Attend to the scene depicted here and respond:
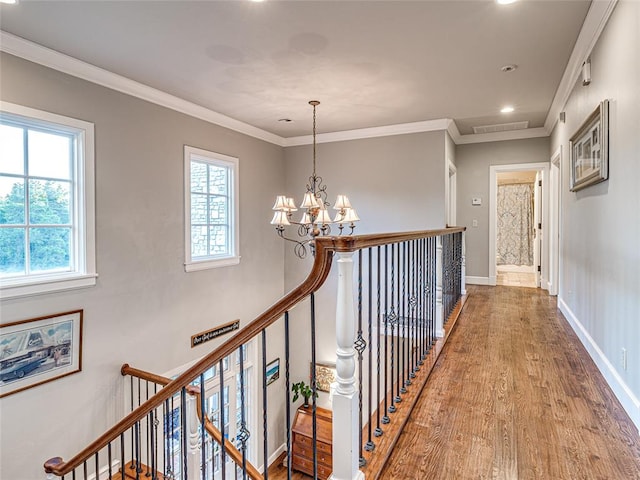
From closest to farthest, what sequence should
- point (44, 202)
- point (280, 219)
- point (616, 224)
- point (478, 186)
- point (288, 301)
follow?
point (288, 301) → point (616, 224) → point (44, 202) → point (280, 219) → point (478, 186)

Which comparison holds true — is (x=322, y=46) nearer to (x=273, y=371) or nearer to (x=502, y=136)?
(x=502, y=136)

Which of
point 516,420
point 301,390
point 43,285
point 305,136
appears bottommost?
point 301,390

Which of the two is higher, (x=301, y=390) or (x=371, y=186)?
(x=371, y=186)

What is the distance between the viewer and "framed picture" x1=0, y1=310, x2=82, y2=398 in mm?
2681

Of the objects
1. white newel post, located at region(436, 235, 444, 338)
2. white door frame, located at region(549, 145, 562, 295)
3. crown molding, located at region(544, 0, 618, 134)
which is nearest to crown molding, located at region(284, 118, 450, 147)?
crown molding, located at region(544, 0, 618, 134)

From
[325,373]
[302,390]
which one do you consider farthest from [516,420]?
[302,390]

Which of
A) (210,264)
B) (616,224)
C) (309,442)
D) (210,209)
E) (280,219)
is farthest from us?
(309,442)

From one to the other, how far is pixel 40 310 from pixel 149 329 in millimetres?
1050

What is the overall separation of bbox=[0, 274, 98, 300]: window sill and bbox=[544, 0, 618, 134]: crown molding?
13.7ft

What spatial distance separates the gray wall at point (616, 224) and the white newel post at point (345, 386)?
1.53m

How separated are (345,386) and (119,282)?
294 centimetres

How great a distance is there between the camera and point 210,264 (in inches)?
176

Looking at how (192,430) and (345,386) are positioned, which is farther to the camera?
(192,430)

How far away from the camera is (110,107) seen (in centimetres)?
337
